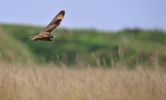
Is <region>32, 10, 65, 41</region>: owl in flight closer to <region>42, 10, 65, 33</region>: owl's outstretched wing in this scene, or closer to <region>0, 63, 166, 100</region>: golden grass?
<region>42, 10, 65, 33</region>: owl's outstretched wing

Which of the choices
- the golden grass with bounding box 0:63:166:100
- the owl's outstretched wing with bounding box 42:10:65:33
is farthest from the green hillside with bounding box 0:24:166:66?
the owl's outstretched wing with bounding box 42:10:65:33

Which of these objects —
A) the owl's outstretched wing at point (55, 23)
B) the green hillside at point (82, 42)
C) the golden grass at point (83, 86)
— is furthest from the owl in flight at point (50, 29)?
the green hillside at point (82, 42)

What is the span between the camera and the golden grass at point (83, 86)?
858 centimetres

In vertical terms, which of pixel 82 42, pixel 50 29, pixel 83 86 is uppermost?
pixel 50 29

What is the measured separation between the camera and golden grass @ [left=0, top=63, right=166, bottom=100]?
858 cm

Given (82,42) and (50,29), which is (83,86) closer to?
(50,29)

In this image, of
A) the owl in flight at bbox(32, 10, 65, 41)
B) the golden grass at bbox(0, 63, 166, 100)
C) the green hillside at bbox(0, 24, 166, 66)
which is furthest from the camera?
the green hillside at bbox(0, 24, 166, 66)

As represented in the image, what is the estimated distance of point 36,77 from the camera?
365 inches

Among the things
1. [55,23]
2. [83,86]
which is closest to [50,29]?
[55,23]

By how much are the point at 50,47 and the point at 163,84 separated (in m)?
21.8

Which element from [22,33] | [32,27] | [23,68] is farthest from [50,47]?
[23,68]

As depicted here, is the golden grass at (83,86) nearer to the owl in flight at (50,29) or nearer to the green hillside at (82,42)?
the owl in flight at (50,29)

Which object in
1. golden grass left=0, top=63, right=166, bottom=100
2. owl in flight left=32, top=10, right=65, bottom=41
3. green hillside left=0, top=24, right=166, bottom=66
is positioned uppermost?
owl in flight left=32, top=10, right=65, bottom=41

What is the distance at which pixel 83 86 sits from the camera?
29.1ft
